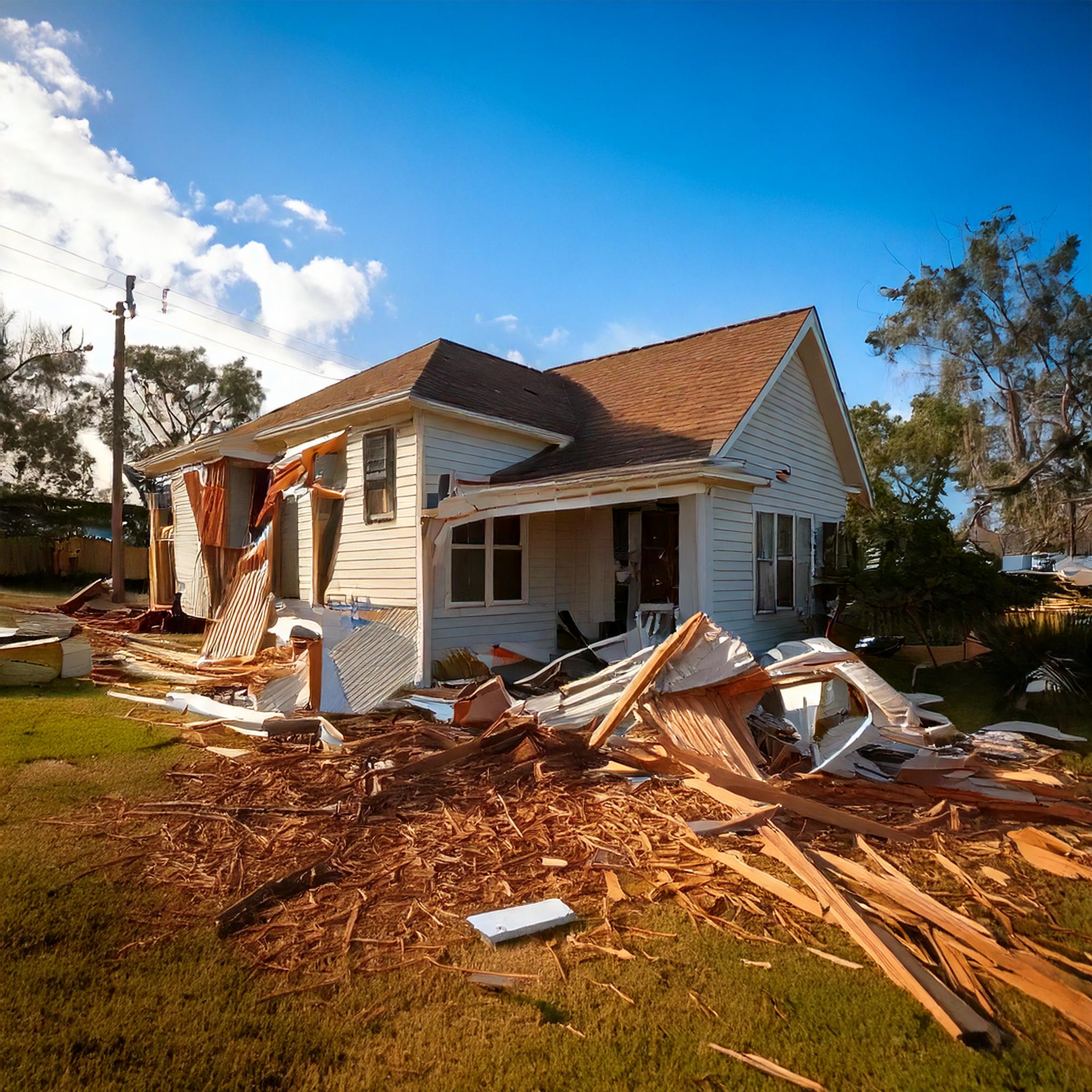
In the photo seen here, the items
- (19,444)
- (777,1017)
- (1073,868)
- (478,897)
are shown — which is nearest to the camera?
(777,1017)

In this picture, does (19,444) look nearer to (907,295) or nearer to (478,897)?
(478,897)

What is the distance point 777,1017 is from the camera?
10.2 ft

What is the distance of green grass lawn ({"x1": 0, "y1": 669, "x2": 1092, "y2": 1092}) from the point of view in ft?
9.04

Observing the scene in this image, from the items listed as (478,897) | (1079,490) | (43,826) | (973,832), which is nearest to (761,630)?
(973,832)

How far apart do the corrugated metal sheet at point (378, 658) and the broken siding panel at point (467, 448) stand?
2082mm

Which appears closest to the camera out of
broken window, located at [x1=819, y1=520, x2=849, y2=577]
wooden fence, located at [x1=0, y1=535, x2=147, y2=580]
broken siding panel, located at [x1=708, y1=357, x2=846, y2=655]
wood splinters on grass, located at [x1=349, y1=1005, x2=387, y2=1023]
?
wood splinters on grass, located at [x1=349, y1=1005, x2=387, y2=1023]

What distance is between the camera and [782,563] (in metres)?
12.1

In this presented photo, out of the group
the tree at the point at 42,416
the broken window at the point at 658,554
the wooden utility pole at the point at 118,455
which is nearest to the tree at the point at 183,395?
the tree at the point at 42,416

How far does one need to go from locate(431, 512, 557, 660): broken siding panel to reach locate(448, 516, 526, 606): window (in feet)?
0.44

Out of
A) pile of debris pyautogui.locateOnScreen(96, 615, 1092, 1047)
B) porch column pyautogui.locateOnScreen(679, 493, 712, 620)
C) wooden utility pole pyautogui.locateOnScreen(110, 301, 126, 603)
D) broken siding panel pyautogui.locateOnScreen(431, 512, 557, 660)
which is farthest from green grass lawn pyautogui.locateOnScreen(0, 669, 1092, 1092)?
wooden utility pole pyautogui.locateOnScreen(110, 301, 126, 603)

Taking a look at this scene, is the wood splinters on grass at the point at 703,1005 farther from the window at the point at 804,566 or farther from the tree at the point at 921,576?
the window at the point at 804,566

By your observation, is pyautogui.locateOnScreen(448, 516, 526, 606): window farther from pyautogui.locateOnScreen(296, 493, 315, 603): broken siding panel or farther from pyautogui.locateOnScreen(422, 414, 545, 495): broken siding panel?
pyautogui.locateOnScreen(296, 493, 315, 603): broken siding panel

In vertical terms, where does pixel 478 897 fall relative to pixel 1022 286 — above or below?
below

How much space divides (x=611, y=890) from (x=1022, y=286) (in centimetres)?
3441
